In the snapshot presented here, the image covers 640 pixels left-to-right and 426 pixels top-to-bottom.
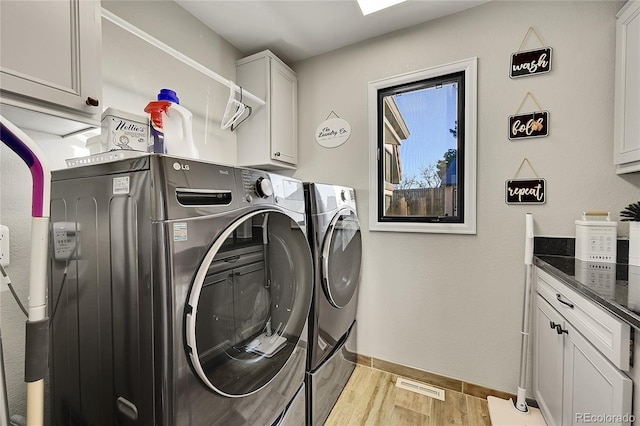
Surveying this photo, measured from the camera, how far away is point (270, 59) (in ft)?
6.99

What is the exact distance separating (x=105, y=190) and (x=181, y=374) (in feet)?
1.92

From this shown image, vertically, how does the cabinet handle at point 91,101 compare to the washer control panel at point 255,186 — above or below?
above

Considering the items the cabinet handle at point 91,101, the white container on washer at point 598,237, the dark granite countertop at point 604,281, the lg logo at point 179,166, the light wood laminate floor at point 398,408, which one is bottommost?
the light wood laminate floor at point 398,408

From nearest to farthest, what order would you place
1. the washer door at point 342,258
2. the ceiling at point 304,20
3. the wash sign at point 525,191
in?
the washer door at point 342,258
the wash sign at point 525,191
the ceiling at point 304,20

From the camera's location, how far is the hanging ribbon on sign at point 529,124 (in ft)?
5.33

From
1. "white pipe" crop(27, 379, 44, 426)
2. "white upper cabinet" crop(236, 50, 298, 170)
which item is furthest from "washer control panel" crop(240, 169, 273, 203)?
"white upper cabinet" crop(236, 50, 298, 170)

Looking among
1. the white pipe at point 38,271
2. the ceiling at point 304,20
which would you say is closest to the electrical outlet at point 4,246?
the white pipe at point 38,271

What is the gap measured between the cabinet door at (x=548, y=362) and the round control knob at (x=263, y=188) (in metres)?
1.45

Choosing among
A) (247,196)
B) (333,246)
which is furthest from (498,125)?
(247,196)

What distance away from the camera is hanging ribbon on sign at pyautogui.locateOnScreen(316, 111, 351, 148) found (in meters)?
2.24

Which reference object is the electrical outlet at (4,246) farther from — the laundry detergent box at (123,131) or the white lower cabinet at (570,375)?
the white lower cabinet at (570,375)

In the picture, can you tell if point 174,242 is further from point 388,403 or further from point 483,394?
point 483,394

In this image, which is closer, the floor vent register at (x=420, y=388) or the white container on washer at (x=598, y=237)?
the white container on washer at (x=598, y=237)

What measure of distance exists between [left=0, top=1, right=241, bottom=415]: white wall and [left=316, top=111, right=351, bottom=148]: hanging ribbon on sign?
743 mm
